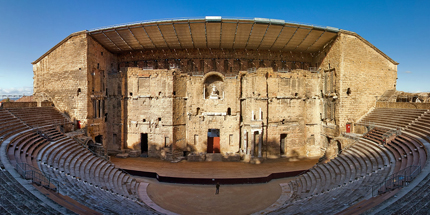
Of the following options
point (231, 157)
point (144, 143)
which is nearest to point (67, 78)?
point (144, 143)

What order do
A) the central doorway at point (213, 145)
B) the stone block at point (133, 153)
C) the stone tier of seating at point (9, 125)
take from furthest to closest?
1. the central doorway at point (213, 145)
2. the stone block at point (133, 153)
3. the stone tier of seating at point (9, 125)

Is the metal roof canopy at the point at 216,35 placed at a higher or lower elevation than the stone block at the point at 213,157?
higher

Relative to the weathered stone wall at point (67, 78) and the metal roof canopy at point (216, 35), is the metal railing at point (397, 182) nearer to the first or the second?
the metal roof canopy at point (216, 35)

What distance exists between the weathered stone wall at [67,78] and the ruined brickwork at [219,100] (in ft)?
0.40

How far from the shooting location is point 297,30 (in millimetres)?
28047

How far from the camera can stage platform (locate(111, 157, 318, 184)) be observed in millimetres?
20016

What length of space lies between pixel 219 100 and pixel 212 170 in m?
8.88

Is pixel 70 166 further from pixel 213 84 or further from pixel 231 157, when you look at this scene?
pixel 213 84

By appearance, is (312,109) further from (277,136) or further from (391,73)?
(391,73)

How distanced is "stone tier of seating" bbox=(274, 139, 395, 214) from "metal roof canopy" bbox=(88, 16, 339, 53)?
1561 centimetres

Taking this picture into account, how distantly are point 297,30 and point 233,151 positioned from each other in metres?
17.6

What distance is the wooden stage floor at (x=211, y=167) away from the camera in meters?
21.6

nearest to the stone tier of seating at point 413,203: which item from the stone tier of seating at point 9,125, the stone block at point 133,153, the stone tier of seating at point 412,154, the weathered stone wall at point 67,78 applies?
the stone tier of seating at point 412,154

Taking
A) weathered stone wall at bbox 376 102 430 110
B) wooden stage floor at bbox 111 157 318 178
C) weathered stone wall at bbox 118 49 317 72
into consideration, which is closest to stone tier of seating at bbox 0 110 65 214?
wooden stage floor at bbox 111 157 318 178
